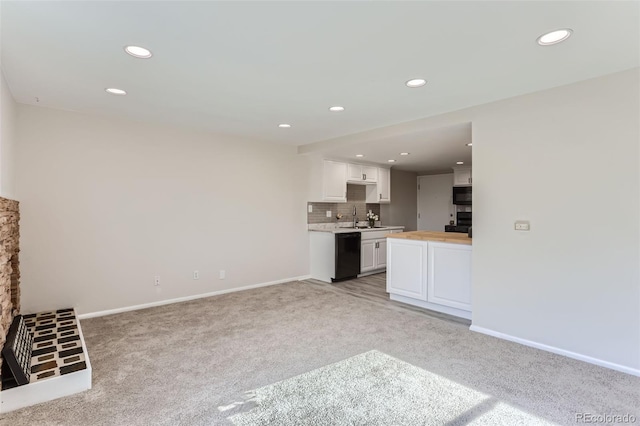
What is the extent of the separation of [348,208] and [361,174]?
2.54ft

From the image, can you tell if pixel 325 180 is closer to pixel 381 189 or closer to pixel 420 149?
pixel 381 189

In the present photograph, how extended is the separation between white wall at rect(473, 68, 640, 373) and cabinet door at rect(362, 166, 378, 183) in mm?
3452

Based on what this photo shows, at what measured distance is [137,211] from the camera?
4211 millimetres

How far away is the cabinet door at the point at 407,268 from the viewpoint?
4.26 m

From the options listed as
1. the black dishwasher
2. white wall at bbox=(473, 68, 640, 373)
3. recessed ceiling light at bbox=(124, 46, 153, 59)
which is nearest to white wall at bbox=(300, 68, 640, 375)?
white wall at bbox=(473, 68, 640, 373)

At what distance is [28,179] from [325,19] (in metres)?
3.66

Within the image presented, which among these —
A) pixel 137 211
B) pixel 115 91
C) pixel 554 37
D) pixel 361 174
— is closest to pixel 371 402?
pixel 554 37

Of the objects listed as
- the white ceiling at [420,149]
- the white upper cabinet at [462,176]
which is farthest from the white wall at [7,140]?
the white upper cabinet at [462,176]

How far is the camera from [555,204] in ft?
9.69

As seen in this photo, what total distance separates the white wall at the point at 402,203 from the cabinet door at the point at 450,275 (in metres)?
3.69

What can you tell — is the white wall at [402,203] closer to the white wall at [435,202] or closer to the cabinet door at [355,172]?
the white wall at [435,202]

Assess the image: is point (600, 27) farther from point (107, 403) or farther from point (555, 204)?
point (107, 403)

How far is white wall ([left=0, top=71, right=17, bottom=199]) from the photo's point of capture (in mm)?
2684

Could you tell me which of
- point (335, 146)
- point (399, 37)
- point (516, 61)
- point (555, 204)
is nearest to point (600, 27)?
point (516, 61)
